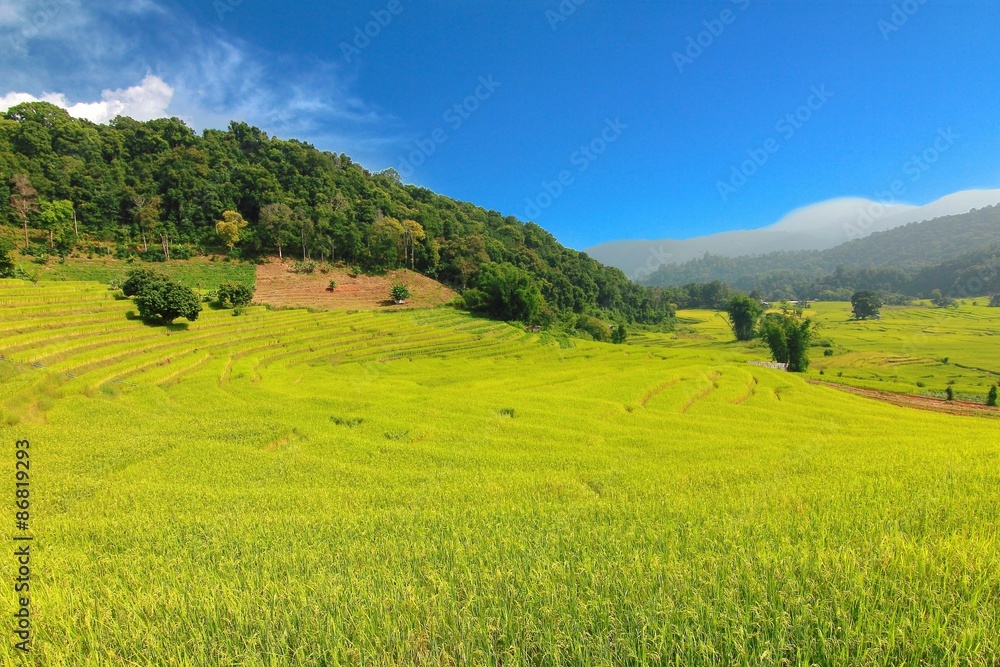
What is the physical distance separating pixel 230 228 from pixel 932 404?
88984 millimetres

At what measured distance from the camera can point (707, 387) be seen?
2858 centimetres

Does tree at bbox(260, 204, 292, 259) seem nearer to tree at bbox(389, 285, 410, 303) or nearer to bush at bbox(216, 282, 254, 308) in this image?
tree at bbox(389, 285, 410, 303)

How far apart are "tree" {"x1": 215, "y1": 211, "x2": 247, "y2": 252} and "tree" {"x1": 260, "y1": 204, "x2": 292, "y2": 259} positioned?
3675 mm

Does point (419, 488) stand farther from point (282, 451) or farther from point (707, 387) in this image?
point (707, 387)

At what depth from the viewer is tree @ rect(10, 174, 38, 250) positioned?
182ft

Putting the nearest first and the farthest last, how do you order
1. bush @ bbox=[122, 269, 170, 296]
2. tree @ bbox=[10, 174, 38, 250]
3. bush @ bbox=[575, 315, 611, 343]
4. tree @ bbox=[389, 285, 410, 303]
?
1. bush @ bbox=[122, 269, 170, 296]
2. tree @ bbox=[10, 174, 38, 250]
3. tree @ bbox=[389, 285, 410, 303]
4. bush @ bbox=[575, 315, 611, 343]

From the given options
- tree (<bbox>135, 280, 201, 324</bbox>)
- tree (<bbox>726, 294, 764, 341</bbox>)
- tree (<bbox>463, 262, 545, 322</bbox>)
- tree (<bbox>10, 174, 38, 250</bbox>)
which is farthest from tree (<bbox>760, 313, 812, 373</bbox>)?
tree (<bbox>10, 174, 38, 250</bbox>)

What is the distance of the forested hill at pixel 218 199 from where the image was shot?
64125mm

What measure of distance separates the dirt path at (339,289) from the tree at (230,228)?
273 inches

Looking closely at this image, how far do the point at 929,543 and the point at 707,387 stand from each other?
26.9 m

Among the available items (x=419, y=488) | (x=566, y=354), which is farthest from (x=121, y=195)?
(x=419, y=488)

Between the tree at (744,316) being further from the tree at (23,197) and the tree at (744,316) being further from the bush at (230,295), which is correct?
the tree at (23,197)

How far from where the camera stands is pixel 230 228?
210ft

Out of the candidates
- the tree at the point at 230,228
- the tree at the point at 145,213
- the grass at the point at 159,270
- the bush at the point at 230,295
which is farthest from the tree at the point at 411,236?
the bush at the point at 230,295
